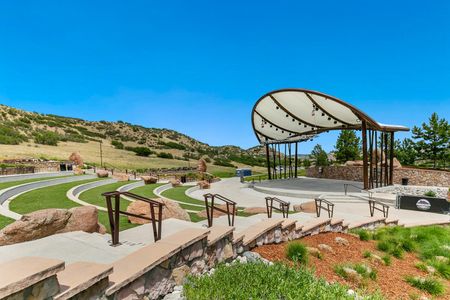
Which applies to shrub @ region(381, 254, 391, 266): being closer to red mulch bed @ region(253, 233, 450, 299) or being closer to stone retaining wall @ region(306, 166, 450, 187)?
red mulch bed @ region(253, 233, 450, 299)

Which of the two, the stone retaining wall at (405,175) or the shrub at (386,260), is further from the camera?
the stone retaining wall at (405,175)

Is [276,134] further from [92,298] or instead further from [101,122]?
[101,122]

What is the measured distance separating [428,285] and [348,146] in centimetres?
4151

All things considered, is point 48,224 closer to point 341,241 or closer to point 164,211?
point 164,211

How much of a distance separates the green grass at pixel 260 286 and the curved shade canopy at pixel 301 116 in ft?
52.8

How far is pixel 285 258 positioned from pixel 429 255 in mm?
4122

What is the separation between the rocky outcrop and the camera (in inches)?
180

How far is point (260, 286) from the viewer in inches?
138

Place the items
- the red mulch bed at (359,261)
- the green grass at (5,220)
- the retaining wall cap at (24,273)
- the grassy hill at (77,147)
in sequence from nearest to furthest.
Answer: the retaining wall cap at (24,273), the red mulch bed at (359,261), the green grass at (5,220), the grassy hill at (77,147)

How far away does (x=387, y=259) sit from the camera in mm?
6008

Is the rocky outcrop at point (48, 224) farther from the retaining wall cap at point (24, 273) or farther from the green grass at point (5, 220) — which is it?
the retaining wall cap at point (24, 273)

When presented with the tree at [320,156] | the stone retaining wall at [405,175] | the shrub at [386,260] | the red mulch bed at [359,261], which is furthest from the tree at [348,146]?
the shrub at [386,260]

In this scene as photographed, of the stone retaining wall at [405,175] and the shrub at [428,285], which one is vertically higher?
the shrub at [428,285]

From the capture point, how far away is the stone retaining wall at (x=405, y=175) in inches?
963
